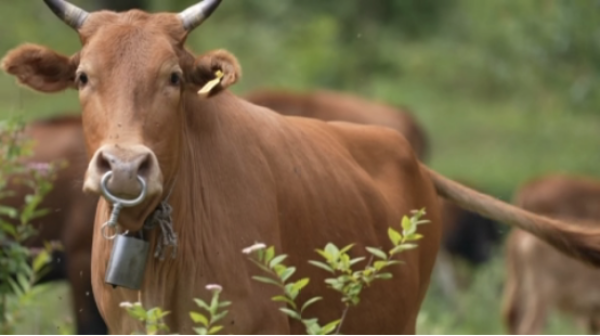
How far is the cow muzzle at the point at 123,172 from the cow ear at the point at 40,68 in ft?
2.61

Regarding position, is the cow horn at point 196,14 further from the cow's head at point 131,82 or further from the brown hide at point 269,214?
the brown hide at point 269,214

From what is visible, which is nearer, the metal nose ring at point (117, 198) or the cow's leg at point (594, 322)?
the metal nose ring at point (117, 198)

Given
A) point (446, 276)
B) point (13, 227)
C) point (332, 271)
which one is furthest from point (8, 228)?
point (446, 276)

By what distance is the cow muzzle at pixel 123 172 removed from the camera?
19.6 feet

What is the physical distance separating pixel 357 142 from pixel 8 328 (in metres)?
2.18

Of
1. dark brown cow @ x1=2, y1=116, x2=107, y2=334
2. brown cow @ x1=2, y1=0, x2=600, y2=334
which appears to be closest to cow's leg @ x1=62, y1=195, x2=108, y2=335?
dark brown cow @ x1=2, y1=116, x2=107, y2=334

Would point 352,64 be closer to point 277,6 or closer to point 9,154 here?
point 277,6

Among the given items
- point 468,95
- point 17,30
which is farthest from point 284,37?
point 468,95

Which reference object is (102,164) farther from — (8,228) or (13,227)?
(13,227)

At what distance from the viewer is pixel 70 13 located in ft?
22.0

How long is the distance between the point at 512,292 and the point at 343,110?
3.77 m

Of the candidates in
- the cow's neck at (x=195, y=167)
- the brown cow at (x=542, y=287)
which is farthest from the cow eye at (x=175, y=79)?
the brown cow at (x=542, y=287)

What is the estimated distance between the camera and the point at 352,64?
25.5 meters

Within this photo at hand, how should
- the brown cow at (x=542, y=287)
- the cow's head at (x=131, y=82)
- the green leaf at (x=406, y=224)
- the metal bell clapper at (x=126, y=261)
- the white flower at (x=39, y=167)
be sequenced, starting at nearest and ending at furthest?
the green leaf at (x=406, y=224), the cow's head at (x=131, y=82), the metal bell clapper at (x=126, y=261), the white flower at (x=39, y=167), the brown cow at (x=542, y=287)
